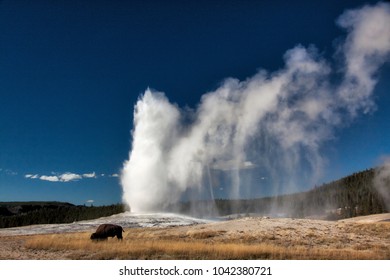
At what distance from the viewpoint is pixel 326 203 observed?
77000 millimetres

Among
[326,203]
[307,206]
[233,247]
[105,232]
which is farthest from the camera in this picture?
[307,206]

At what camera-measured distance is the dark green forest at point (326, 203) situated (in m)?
64.0

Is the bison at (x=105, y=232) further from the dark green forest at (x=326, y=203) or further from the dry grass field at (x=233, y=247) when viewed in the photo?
the dark green forest at (x=326, y=203)

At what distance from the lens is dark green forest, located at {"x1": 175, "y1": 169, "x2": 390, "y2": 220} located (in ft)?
210

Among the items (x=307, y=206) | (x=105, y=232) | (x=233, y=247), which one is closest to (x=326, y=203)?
(x=307, y=206)

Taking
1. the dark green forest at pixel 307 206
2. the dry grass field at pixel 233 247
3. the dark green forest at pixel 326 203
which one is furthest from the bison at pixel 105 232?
the dark green forest at pixel 307 206

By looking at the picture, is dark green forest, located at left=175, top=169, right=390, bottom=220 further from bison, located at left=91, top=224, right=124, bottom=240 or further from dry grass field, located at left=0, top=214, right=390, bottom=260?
bison, located at left=91, top=224, right=124, bottom=240

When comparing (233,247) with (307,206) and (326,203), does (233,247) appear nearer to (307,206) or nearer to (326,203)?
(307,206)

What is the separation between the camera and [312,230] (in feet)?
70.1

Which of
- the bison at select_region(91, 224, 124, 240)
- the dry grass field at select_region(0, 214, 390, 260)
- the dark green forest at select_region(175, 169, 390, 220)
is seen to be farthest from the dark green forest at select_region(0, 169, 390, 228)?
the bison at select_region(91, 224, 124, 240)

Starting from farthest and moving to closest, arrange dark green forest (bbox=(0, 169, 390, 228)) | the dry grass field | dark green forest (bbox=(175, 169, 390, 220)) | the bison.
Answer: dark green forest (bbox=(0, 169, 390, 228)), dark green forest (bbox=(175, 169, 390, 220)), the bison, the dry grass field

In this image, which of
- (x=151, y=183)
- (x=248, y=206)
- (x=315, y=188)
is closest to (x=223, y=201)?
(x=248, y=206)

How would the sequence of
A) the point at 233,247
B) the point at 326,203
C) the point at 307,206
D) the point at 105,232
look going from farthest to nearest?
the point at 307,206
the point at 326,203
the point at 105,232
the point at 233,247
